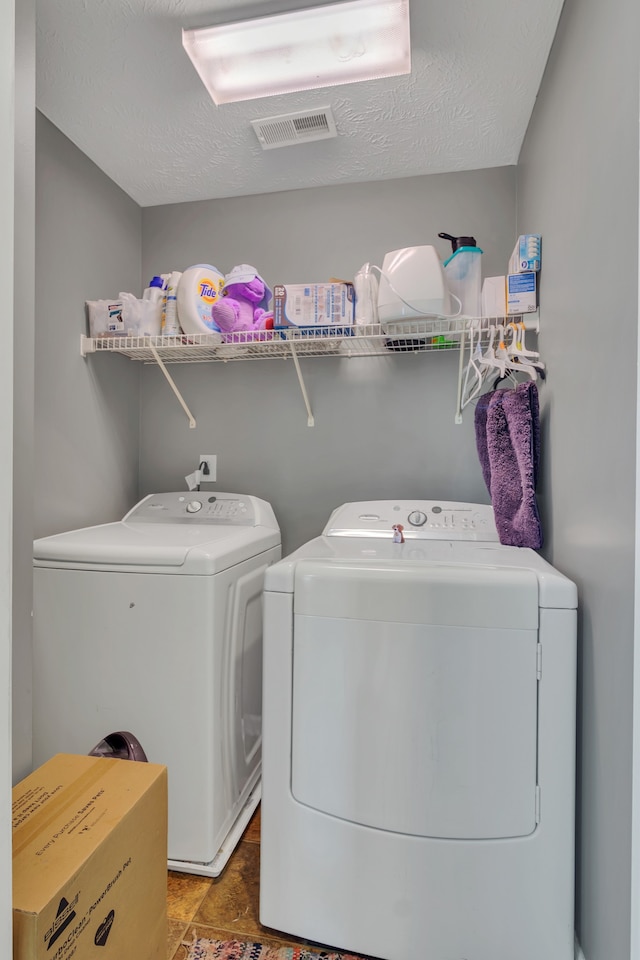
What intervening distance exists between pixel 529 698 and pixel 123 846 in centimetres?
82

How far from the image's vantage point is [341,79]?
1562 mm

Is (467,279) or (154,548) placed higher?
(467,279)

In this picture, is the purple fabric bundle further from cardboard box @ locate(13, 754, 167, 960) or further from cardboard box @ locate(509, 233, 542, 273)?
cardboard box @ locate(13, 754, 167, 960)

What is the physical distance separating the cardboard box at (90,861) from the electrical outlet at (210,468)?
141 centimetres

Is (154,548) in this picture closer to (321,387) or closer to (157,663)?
(157,663)

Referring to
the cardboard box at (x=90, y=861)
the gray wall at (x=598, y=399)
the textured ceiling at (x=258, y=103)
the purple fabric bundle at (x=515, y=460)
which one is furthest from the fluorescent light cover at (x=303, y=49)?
the cardboard box at (x=90, y=861)

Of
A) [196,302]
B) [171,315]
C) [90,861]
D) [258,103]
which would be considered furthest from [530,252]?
[90,861]

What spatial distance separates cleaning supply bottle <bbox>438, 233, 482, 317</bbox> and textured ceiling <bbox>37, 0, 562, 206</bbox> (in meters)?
0.46

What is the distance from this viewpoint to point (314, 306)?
5.86 ft

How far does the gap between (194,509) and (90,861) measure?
143cm

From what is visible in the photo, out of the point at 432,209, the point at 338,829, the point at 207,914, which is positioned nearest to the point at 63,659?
the point at 207,914

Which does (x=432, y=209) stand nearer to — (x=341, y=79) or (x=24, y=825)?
(x=341, y=79)

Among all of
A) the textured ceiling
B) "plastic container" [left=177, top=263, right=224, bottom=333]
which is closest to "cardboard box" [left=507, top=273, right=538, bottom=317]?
the textured ceiling

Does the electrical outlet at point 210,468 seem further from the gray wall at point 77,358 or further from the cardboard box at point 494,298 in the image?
the cardboard box at point 494,298
